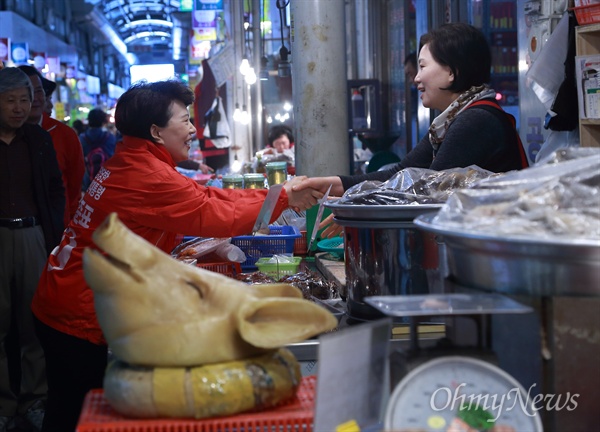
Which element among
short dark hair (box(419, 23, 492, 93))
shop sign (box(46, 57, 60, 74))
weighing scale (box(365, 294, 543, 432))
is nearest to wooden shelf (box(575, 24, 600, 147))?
short dark hair (box(419, 23, 492, 93))

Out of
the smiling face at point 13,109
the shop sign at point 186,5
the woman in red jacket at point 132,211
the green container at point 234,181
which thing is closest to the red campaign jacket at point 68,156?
the smiling face at point 13,109

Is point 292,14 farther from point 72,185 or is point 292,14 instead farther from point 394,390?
point 394,390

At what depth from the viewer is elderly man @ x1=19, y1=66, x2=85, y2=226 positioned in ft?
22.7

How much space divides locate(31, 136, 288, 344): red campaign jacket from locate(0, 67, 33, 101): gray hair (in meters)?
2.92

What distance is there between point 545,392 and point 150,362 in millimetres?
A: 856

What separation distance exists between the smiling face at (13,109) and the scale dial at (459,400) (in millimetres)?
4855

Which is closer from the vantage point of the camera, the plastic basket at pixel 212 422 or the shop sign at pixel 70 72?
the plastic basket at pixel 212 422

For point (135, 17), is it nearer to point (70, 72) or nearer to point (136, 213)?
point (70, 72)

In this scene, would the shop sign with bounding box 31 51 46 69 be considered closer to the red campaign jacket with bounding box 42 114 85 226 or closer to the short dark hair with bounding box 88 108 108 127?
the short dark hair with bounding box 88 108 108 127

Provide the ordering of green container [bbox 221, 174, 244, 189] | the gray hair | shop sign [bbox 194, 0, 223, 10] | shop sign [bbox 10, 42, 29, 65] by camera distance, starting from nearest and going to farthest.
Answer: the gray hair, green container [bbox 221, 174, 244, 189], shop sign [bbox 10, 42, 29, 65], shop sign [bbox 194, 0, 223, 10]

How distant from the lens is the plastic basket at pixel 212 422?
1695 mm

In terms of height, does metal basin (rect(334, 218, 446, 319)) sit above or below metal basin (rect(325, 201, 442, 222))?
below

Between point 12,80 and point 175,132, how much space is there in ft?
10.1

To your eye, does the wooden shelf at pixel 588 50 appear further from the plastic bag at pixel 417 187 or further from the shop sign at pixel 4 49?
the shop sign at pixel 4 49
